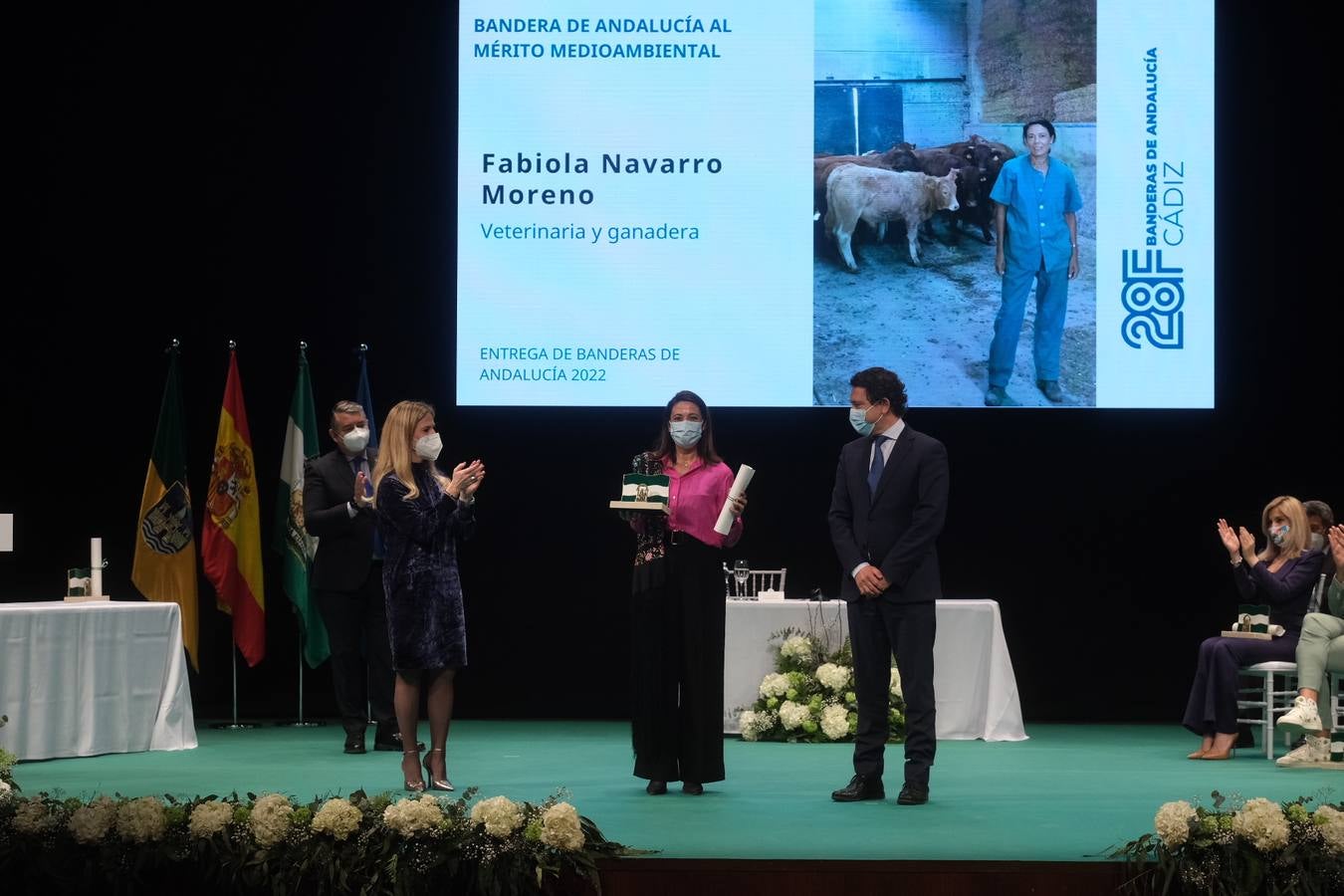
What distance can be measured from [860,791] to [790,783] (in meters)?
0.57

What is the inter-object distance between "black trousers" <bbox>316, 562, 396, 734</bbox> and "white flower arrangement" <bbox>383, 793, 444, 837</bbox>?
331 centimetres

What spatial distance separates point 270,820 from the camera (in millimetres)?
3766

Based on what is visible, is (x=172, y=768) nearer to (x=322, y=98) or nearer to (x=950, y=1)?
(x=322, y=98)

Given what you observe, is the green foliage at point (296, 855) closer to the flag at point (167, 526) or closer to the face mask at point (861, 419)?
the face mask at point (861, 419)

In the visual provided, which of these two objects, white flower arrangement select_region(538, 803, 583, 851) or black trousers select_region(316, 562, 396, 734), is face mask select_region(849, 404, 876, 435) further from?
black trousers select_region(316, 562, 396, 734)

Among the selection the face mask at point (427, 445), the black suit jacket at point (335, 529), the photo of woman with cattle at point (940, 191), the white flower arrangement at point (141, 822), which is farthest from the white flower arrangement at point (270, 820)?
the photo of woman with cattle at point (940, 191)

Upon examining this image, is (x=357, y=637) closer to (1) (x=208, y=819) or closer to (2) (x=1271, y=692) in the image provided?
(1) (x=208, y=819)

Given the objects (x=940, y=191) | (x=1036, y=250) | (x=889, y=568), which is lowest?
(x=889, y=568)

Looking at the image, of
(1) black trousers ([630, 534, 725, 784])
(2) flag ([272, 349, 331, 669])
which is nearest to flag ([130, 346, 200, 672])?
(2) flag ([272, 349, 331, 669])

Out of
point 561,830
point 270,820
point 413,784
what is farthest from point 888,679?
point 270,820

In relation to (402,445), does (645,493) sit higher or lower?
lower

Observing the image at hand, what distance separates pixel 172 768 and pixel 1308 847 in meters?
4.30

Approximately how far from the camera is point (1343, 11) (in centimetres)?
835

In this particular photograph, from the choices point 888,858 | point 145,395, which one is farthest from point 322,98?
point 888,858
